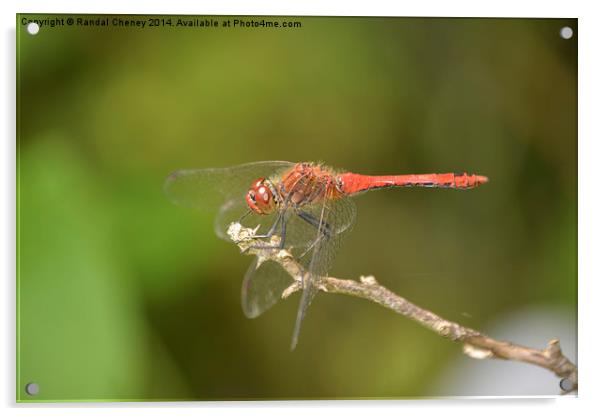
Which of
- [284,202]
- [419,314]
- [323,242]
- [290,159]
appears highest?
[290,159]

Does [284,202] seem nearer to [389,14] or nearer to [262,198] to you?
[262,198]

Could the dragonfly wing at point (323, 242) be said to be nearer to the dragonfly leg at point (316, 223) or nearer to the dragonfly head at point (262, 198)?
the dragonfly leg at point (316, 223)

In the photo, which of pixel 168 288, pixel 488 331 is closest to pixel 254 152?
pixel 168 288

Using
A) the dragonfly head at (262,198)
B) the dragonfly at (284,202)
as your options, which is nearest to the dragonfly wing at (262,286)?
the dragonfly at (284,202)

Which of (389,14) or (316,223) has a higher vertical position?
(389,14)

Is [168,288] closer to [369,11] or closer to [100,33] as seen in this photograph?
[100,33]

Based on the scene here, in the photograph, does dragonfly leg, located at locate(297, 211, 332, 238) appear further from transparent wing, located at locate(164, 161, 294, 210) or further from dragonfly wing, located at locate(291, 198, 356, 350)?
transparent wing, located at locate(164, 161, 294, 210)

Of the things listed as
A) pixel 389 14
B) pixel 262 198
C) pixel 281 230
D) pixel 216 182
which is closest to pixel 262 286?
pixel 281 230
